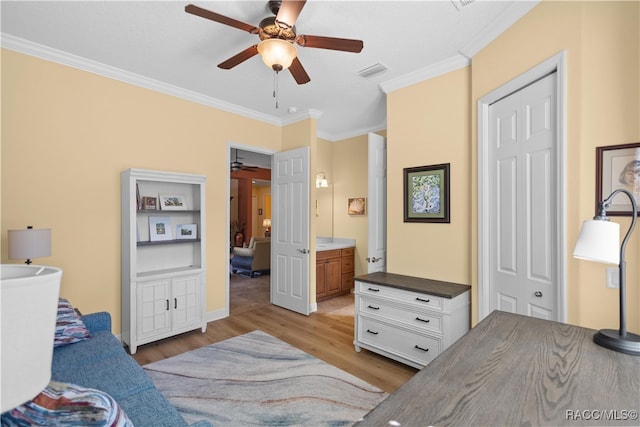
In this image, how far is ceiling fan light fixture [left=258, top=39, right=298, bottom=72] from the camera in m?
2.03

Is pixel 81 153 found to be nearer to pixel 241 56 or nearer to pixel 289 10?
pixel 241 56

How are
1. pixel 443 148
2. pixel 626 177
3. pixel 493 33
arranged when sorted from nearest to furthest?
pixel 626 177
pixel 493 33
pixel 443 148

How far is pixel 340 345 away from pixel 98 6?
3.54 meters

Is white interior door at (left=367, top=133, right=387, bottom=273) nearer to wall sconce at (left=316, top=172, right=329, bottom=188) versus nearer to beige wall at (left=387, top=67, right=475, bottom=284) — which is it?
beige wall at (left=387, top=67, right=475, bottom=284)

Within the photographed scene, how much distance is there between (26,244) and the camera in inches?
89.7

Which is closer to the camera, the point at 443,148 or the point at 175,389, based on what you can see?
the point at 175,389

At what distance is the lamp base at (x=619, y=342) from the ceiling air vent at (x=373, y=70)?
2.63 m

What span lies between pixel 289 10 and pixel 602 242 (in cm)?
191

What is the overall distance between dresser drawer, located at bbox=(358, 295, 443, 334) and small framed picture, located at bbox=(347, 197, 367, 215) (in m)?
2.52

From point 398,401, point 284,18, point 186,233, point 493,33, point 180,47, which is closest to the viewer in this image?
point 398,401

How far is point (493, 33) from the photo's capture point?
237 cm

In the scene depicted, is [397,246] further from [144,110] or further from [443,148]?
[144,110]

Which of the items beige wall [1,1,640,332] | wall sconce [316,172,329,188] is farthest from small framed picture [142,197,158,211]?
wall sconce [316,172,329,188]

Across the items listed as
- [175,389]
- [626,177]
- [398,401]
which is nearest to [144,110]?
[175,389]
